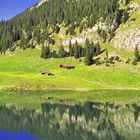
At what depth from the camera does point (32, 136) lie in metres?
64.5

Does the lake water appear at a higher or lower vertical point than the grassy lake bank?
lower

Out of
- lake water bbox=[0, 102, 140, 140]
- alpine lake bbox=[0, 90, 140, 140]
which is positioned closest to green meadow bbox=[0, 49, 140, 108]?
alpine lake bbox=[0, 90, 140, 140]

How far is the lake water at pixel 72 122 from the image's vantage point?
6519cm

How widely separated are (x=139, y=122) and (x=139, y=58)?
122 m

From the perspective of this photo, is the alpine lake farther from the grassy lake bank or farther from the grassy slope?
the grassy slope

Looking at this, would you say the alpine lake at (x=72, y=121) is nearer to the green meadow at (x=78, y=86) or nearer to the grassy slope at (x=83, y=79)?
the green meadow at (x=78, y=86)

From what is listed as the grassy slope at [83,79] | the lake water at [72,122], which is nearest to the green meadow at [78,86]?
the grassy slope at [83,79]

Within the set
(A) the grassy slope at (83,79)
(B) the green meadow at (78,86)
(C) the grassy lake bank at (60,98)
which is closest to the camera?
(C) the grassy lake bank at (60,98)

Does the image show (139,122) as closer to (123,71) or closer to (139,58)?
(123,71)

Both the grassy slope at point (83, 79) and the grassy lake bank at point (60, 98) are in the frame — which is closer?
the grassy lake bank at point (60, 98)

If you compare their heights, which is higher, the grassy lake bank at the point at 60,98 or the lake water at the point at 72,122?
the grassy lake bank at the point at 60,98

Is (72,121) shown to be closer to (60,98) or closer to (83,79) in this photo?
(60,98)

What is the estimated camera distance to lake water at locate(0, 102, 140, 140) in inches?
2566

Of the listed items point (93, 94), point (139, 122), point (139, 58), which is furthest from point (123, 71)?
point (139, 122)
